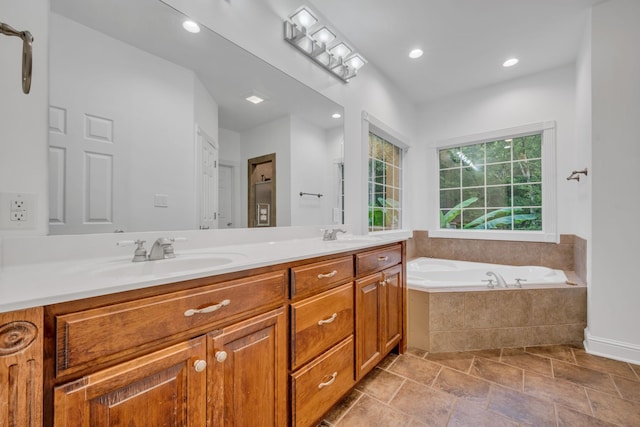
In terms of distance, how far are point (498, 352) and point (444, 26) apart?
2.63 metres

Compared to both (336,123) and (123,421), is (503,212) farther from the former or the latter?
(123,421)

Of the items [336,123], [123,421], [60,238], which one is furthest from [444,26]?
[123,421]

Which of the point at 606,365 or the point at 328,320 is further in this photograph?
the point at 606,365

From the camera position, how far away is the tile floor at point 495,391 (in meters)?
1.37

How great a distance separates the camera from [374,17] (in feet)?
6.92

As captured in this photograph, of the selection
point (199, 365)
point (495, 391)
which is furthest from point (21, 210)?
point (495, 391)

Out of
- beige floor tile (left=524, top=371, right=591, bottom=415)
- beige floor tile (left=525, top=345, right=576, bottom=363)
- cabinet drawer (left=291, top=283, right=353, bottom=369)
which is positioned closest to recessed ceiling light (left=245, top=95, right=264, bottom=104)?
cabinet drawer (left=291, top=283, right=353, bottom=369)

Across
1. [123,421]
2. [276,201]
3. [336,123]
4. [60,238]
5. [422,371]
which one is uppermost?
[336,123]

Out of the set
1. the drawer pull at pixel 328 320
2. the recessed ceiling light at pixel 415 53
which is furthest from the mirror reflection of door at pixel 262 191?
the recessed ceiling light at pixel 415 53

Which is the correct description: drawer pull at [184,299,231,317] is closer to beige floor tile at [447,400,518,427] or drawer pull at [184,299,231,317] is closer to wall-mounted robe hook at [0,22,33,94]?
wall-mounted robe hook at [0,22,33,94]

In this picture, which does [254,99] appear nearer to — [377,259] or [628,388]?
[377,259]

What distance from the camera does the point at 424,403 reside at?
1484mm

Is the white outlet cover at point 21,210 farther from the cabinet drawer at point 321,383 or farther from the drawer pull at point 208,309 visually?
the cabinet drawer at point 321,383

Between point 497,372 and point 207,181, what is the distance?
86.6 inches
